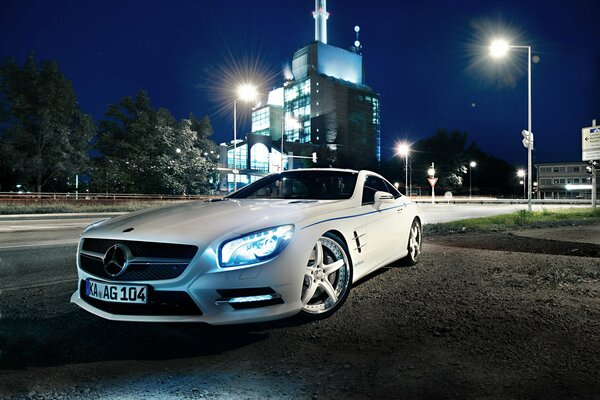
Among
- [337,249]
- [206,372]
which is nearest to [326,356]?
[206,372]

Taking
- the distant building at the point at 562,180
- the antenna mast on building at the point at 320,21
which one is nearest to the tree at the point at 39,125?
the distant building at the point at 562,180

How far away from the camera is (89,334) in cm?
336

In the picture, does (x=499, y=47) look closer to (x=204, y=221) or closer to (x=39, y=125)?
(x=204, y=221)

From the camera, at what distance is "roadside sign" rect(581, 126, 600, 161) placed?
2042 centimetres

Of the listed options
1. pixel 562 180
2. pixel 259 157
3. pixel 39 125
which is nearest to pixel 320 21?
pixel 259 157

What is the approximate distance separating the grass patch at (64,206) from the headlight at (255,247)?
1965 cm

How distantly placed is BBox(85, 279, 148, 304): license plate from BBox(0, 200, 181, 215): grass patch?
19.2 metres

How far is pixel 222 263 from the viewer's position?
2947 millimetres

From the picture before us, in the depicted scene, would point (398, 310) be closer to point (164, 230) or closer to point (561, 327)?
point (561, 327)

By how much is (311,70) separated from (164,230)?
450 ft

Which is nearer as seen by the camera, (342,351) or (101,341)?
(342,351)

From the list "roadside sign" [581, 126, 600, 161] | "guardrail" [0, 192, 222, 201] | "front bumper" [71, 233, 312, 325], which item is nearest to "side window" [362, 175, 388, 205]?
"front bumper" [71, 233, 312, 325]

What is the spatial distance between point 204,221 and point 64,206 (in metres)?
26.1

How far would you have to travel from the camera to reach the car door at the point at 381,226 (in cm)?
459
